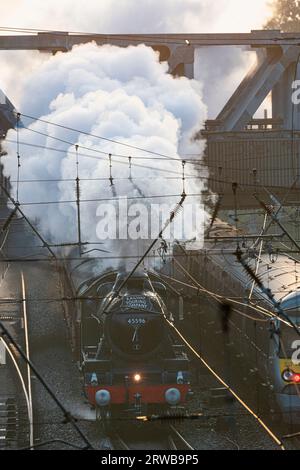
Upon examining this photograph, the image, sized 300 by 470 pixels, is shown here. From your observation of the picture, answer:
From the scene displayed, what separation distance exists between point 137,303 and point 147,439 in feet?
9.30

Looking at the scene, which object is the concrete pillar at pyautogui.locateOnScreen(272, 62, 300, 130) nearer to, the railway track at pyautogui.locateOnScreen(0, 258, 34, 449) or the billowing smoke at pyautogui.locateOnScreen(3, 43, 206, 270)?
the billowing smoke at pyautogui.locateOnScreen(3, 43, 206, 270)

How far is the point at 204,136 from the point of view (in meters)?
47.1

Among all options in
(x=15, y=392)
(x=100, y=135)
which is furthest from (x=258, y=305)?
(x=100, y=135)

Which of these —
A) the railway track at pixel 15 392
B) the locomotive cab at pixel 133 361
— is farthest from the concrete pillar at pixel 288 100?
the locomotive cab at pixel 133 361

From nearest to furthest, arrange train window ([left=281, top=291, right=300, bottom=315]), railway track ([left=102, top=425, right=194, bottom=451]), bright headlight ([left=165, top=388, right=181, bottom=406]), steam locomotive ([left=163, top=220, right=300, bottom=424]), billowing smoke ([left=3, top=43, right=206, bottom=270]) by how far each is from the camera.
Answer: railway track ([left=102, top=425, right=194, bottom=451]) < bright headlight ([left=165, top=388, right=181, bottom=406]) < steam locomotive ([left=163, top=220, right=300, bottom=424]) < train window ([left=281, top=291, right=300, bottom=315]) < billowing smoke ([left=3, top=43, right=206, bottom=270])

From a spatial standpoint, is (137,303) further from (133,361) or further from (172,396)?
(172,396)

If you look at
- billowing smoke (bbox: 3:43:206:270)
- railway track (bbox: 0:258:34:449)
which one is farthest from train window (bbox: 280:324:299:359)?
railway track (bbox: 0:258:34:449)

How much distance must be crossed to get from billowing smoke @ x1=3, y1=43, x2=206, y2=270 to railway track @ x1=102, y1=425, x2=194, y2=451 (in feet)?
16.0

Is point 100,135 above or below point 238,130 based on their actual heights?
below

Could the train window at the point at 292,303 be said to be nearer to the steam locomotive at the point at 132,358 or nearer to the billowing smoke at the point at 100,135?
the steam locomotive at the point at 132,358

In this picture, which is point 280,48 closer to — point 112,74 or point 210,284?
point 112,74

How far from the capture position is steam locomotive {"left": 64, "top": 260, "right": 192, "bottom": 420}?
17.1m

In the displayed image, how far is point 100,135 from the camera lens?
105ft
